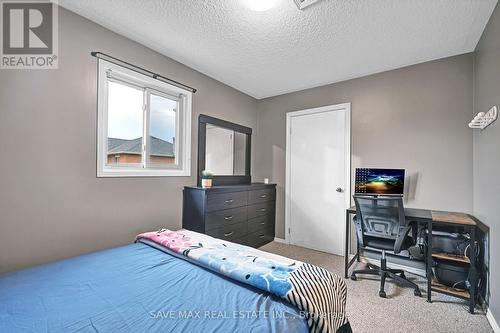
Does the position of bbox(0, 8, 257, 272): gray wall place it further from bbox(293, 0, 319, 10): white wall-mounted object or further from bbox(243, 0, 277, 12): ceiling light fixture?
bbox(293, 0, 319, 10): white wall-mounted object

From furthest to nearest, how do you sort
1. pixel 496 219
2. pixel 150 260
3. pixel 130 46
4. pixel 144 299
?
pixel 130 46
pixel 496 219
pixel 150 260
pixel 144 299

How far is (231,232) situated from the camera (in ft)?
9.61

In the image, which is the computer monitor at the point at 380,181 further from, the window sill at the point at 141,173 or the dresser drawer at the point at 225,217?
the window sill at the point at 141,173

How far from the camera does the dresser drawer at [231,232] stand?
2701mm

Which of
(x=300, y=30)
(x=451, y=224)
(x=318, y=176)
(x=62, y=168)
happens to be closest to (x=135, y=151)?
(x=62, y=168)

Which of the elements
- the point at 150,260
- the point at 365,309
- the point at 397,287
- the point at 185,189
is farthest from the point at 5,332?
the point at 397,287

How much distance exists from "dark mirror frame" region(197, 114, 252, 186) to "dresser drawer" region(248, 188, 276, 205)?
455 mm

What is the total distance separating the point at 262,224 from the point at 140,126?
89.0 inches

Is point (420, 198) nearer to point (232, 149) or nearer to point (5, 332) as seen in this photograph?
point (232, 149)

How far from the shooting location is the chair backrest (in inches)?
85.7

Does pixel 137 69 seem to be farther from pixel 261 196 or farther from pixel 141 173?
pixel 261 196

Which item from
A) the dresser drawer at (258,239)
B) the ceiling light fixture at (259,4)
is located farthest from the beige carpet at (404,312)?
the ceiling light fixture at (259,4)

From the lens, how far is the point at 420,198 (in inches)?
104

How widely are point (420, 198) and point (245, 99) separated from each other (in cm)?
294
